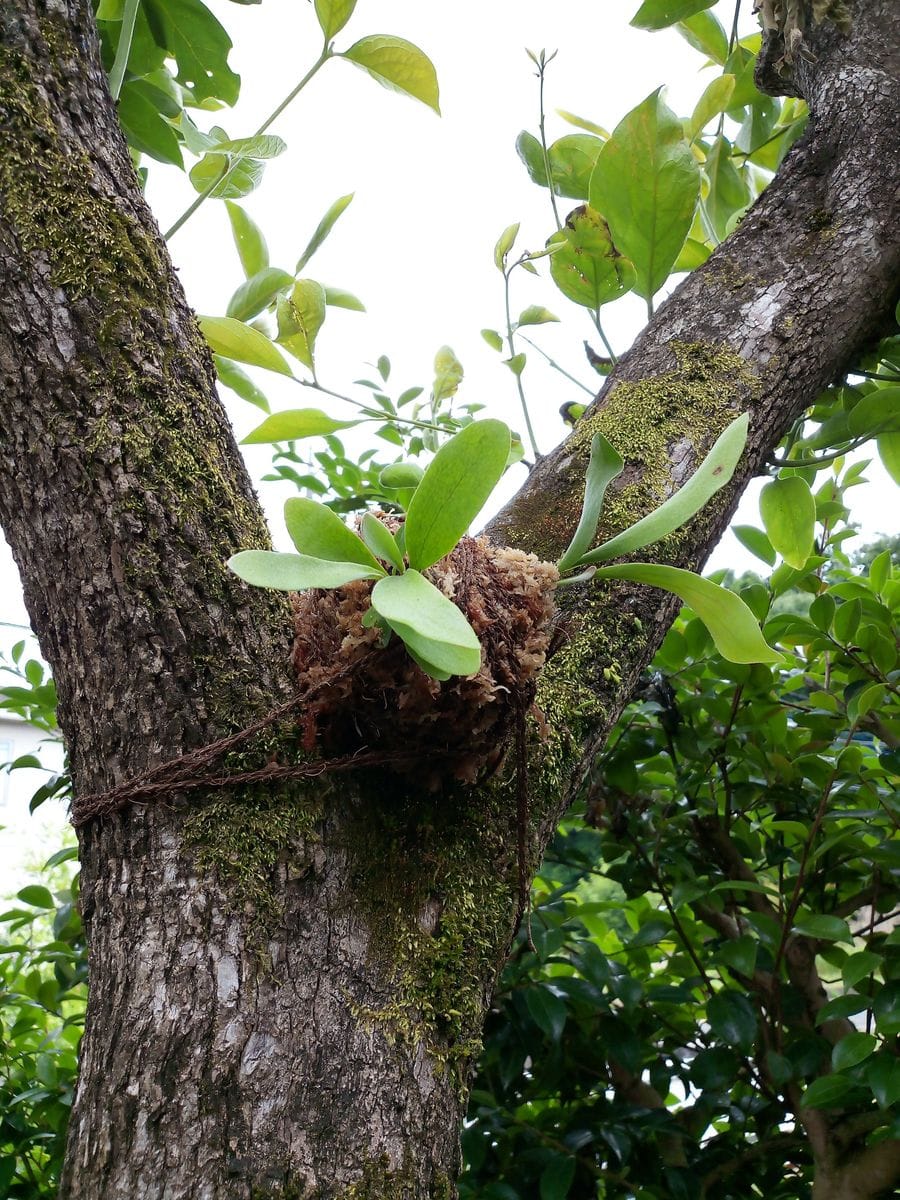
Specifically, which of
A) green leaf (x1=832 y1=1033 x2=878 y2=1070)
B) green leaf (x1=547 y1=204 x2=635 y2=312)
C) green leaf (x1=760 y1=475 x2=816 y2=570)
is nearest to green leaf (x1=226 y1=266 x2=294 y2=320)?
green leaf (x1=547 y1=204 x2=635 y2=312)

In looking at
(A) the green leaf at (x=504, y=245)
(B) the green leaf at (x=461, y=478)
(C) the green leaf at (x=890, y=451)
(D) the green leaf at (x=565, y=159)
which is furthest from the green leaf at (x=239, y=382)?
(C) the green leaf at (x=890, y=451)

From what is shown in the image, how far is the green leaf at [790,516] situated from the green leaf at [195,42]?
0.76 m

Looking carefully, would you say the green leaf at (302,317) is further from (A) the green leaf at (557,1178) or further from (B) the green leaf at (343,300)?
(A) the green leaf at (557,1178)

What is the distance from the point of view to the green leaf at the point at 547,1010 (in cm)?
95

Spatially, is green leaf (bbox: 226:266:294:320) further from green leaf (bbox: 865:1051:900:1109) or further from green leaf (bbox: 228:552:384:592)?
green leaf (bbox: 865:1051:900:1109)

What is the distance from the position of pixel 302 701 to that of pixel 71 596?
17 cm

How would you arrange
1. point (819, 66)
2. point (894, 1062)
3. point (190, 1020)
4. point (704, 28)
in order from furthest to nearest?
1. point (704, 28)
2. point (819, 66)
3. point (894, 1062)
4. point (190, 1020)

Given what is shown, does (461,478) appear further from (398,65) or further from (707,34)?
(707,34)

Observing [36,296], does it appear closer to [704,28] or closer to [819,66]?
[819,66]

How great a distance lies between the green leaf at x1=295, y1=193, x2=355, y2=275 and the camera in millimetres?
794

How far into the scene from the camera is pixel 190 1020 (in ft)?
1.59

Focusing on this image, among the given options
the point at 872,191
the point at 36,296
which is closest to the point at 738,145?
the point at 872,191

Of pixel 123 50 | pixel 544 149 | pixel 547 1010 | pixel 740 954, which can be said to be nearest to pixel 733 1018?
pixel 740 954

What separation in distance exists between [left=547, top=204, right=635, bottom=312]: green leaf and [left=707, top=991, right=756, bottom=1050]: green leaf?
759 mm
